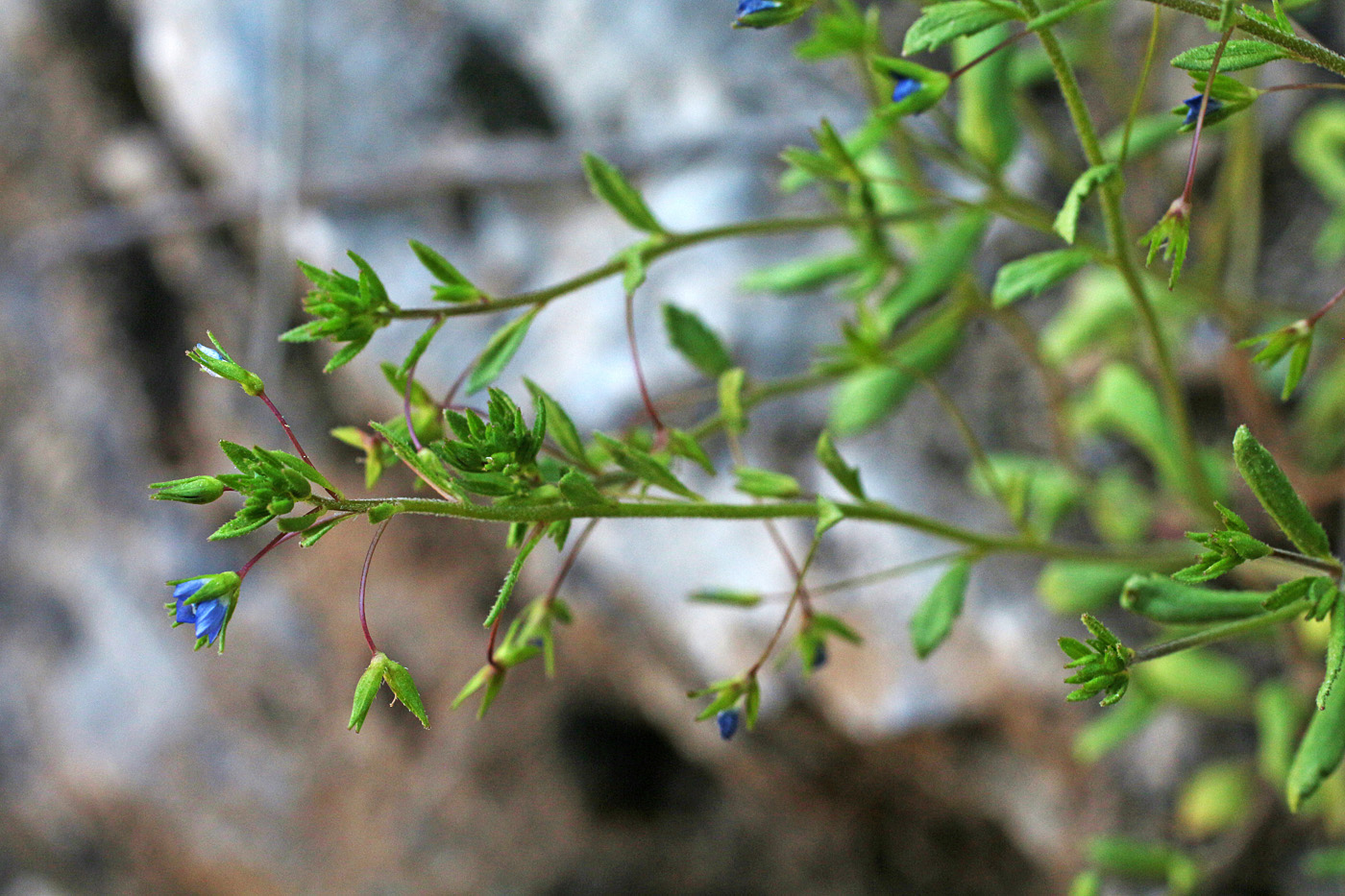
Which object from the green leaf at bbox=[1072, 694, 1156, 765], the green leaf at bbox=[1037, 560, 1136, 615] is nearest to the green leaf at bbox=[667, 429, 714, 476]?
the green leaf at bbox=[1037, 560, 1136, 615]

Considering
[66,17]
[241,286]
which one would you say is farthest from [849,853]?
[66,17]

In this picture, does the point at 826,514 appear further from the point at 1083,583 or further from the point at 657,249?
the point at 1083,583

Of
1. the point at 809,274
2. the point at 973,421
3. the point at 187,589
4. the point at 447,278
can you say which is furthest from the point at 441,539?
the point at 187,589

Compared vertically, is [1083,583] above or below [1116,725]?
above

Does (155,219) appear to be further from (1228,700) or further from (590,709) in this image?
(1228,700)

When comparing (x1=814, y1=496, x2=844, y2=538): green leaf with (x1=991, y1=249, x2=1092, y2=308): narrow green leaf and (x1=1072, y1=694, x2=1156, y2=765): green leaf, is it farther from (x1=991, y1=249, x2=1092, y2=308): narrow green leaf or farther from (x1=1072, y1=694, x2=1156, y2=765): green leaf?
(x1=1072, y1=694, x2=1156, y2=765): green leaf

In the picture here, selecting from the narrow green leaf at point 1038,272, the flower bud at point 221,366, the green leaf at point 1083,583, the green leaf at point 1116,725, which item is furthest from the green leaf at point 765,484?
the green leaf at point 1116,725
